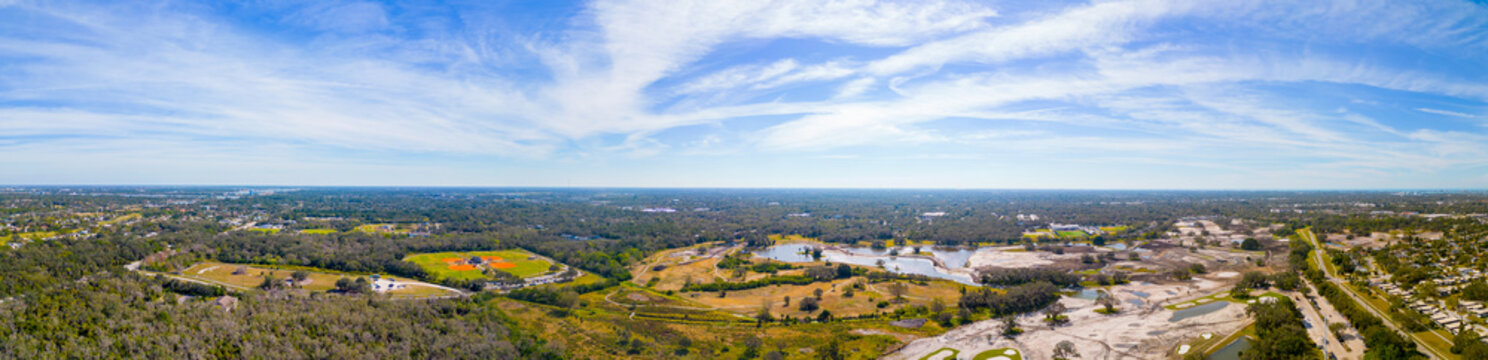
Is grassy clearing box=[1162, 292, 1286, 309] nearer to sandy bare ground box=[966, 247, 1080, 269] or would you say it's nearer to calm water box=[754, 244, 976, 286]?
calm water box=[754, 244, 976, 286]

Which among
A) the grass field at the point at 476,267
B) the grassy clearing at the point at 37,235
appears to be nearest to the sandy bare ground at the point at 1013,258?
the grass field at the point at 476,267

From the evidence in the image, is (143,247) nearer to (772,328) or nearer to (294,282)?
(294,282)

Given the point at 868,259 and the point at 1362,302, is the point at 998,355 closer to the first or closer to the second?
the point at 1362,302

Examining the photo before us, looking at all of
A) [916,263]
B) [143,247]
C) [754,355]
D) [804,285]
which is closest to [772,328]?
[754,355]

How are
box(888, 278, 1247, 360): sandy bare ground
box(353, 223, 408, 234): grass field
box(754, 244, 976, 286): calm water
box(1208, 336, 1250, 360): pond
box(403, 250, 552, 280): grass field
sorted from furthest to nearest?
1. box(353, 223, 408, 234): grass field
2. box(754, 244, 976, 286): calm water
3. box(403, 250, 552, 280): grass field
4. box(888, 278, 1247, 360): sandy bare ground
5. box(1208, 336, 1250, 360): pond

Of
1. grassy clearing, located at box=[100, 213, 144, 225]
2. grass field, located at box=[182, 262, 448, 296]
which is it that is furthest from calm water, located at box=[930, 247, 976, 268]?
grassy clearing, located at box=[100, 213, 144, 225]

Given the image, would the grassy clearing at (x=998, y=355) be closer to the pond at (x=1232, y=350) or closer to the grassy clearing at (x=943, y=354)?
the grassy clearing at (x=943, y=354)
